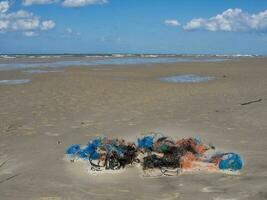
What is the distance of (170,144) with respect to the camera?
6945mm

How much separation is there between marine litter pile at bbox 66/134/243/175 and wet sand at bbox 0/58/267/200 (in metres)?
0.21

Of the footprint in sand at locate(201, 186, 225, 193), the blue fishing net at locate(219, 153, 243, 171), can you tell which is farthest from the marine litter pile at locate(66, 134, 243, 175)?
the footprint in sand at locate(201, 186, 225, 193)

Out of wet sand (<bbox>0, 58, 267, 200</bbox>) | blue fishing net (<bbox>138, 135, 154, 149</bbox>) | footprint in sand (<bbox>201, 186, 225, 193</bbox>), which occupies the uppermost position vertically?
blue fishing net (<bbox>138, 135, 154, 149</bbox>)

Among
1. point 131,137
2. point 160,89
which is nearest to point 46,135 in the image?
point 131,137

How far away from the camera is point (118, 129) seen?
388 inches

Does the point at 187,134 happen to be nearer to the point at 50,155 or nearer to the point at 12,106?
the point at 50,155

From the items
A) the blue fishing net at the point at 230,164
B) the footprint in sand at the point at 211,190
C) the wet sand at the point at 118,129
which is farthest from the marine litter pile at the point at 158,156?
the footprint in sand at the point at 211,190

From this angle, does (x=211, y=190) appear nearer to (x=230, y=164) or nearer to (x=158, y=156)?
(x=230, y=164)

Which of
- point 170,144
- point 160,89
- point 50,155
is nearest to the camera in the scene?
point 170,144

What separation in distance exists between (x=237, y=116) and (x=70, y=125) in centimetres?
410

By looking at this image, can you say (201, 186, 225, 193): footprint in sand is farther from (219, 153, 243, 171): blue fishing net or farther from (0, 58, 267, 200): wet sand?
(219, 153, 243, 171): blue fishing net

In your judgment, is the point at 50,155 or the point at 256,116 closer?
the point at 50,155

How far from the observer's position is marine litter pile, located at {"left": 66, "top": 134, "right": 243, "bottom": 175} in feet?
20.4

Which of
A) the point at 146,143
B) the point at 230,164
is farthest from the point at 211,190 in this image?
the point at 146,143
